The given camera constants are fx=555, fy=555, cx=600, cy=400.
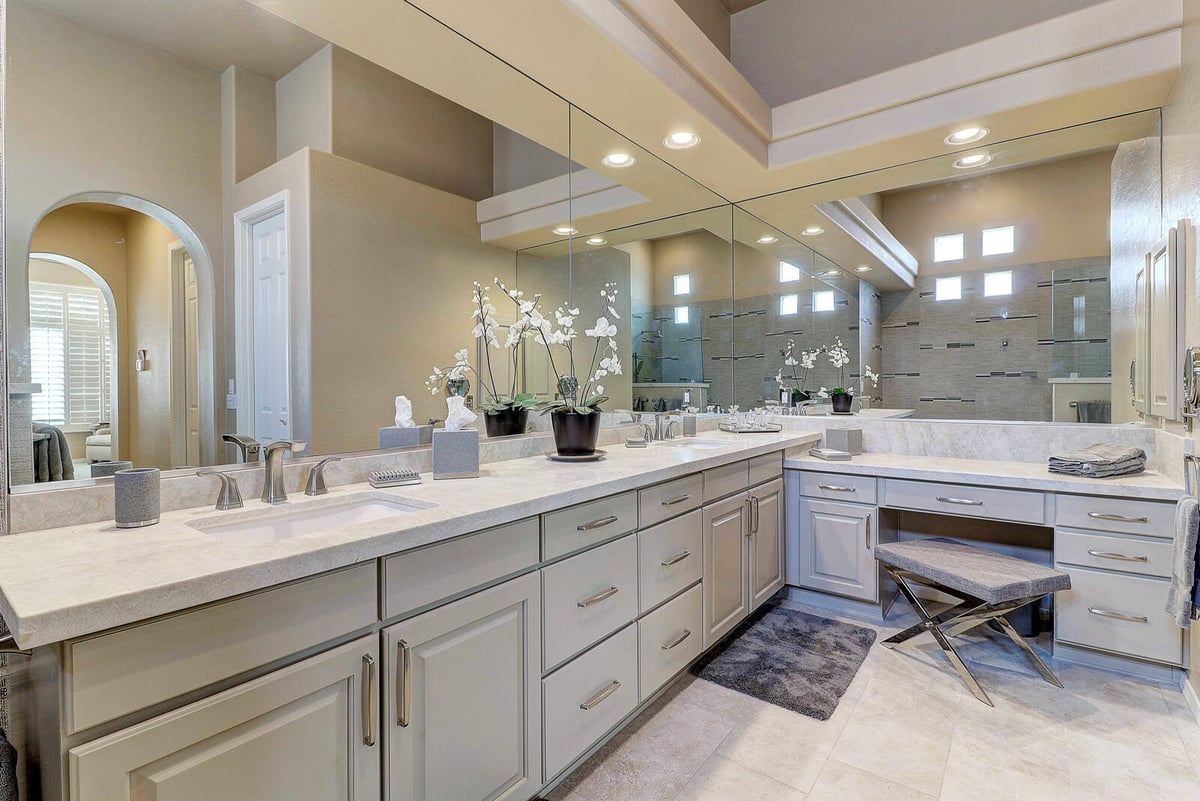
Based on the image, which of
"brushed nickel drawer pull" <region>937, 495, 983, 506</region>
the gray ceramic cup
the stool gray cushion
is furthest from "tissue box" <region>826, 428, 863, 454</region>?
the gray ceramic cup

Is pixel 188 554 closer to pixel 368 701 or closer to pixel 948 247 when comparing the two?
pixel 368 701

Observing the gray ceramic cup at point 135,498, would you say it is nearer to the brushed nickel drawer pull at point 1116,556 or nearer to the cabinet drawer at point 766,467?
the cabinet drawer at point 766,467

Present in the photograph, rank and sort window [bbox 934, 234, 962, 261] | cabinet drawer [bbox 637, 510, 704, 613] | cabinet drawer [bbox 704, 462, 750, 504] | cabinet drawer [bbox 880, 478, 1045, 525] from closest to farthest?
cabinet drawer [bbox 637, 510, 704, 613], cabinet drawer [bbox 704, 462, 750, 504], cabinet drawer [bbox 880, 478, 1045, 525], window [bbox 934, 234, 962, 261]

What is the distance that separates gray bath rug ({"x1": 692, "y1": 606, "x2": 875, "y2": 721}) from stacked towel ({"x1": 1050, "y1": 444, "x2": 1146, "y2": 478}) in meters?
→ 1.14

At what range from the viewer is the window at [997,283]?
9.98 ft

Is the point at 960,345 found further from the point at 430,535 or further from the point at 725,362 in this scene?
the point at 430,535

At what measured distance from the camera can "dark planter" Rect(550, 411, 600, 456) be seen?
7.36 ft

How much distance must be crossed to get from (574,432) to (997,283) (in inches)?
101

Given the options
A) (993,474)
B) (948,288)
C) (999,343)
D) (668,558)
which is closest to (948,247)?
(948,288)

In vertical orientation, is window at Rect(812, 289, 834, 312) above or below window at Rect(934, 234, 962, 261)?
below

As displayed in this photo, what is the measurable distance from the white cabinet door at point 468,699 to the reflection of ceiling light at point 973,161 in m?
3.02

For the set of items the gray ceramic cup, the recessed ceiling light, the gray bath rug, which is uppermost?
the recessed ceiling light

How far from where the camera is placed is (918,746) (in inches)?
72.3

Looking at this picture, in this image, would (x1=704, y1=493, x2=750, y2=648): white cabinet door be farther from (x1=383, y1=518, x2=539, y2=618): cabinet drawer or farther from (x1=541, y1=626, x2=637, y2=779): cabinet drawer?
(x1=383, y1=518, x2=539, y2=618): cabinet drawer
